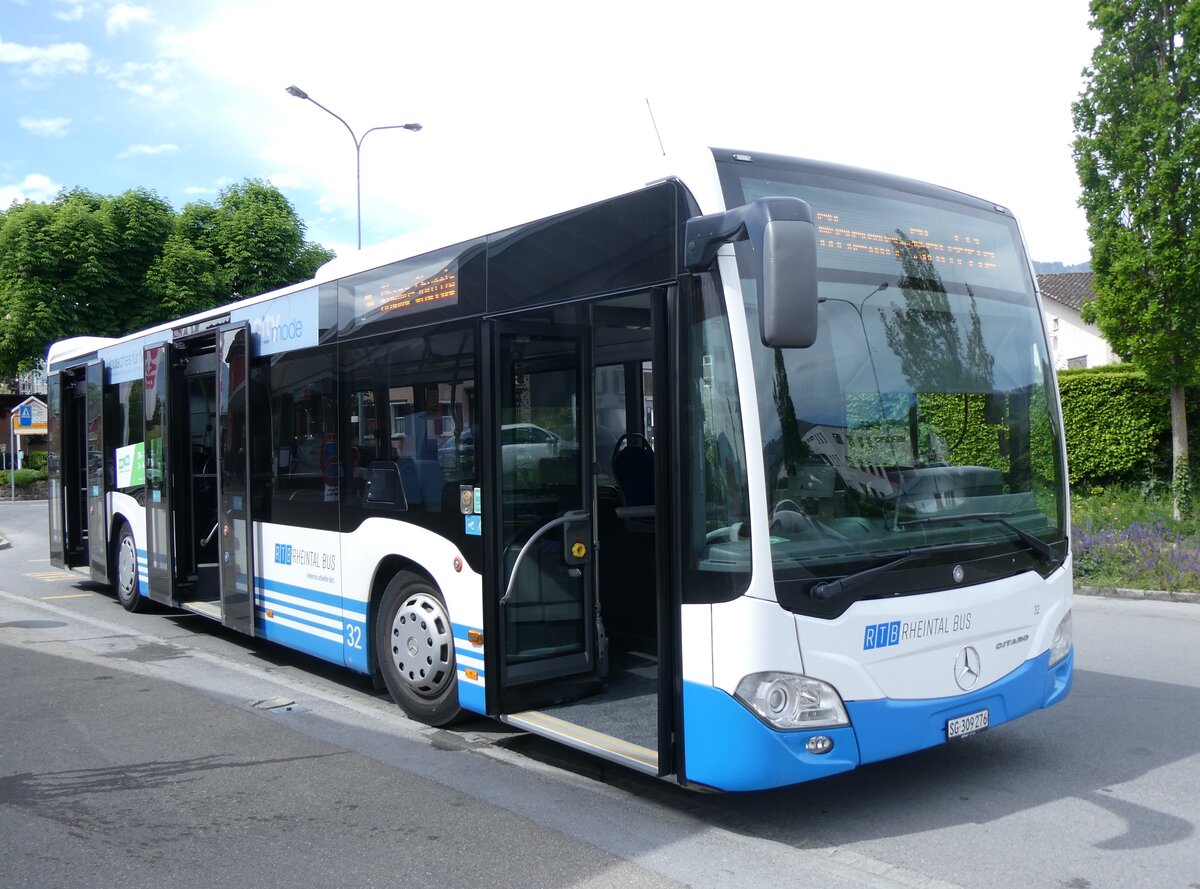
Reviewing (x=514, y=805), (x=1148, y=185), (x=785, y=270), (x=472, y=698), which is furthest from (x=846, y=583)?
(x=1148, y=185)

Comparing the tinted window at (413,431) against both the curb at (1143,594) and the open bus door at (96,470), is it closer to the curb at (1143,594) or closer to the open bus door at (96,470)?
the open bus door at (96,470)

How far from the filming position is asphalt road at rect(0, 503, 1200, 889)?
425 centimetres

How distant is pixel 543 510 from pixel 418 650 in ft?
4.21

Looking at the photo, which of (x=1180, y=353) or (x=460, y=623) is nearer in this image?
(x=460, y=623)

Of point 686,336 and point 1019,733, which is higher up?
point 686,336

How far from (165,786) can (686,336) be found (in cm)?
355

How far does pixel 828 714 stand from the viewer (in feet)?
14.2

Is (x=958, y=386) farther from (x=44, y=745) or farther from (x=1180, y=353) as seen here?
(x=1180, y=353)

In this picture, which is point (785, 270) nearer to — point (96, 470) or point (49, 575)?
point (96, 470)

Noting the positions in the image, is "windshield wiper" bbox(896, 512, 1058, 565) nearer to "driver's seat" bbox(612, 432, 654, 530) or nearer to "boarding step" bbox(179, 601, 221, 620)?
"driver's seat" bbox(612, 432, 654, 530)

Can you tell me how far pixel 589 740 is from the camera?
16.8 feet

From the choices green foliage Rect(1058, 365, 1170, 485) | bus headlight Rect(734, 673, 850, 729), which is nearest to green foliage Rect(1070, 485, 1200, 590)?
green foliage Rect(1058, 365, 1170, 485)

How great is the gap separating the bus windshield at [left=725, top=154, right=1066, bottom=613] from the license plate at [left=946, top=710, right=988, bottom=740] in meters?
0.64

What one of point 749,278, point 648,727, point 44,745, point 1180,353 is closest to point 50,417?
point 44,745
